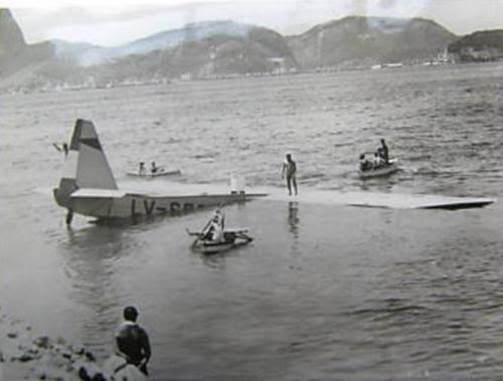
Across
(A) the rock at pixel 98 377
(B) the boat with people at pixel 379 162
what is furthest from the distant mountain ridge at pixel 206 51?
(A) the rock at pixel 98 377

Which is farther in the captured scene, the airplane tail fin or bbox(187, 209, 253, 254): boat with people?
bbox(187, 209, 253, 254): boat with people

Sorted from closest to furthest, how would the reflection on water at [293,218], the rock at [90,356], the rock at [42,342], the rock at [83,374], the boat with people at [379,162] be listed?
the rock at [83,374]
the rock at [90,356]
the rock at [42,342]
the boat with people at [379,162]
the reflection on water at [293,218]

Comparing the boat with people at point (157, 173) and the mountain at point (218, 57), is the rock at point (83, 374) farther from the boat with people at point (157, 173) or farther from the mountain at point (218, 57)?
the mountain at point (218, 57)

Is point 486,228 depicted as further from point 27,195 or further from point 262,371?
point 27,195

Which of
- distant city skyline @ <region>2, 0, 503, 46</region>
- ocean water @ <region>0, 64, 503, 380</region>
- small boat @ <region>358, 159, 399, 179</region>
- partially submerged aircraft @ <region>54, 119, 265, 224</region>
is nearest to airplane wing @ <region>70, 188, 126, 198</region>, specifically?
partially submerged aircraft @ <region>54, 119, 265, 224</region>

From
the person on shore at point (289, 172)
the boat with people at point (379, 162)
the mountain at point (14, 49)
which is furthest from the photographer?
the person on shore at point (289, 172)

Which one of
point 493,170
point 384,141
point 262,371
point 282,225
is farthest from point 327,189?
point 262,371

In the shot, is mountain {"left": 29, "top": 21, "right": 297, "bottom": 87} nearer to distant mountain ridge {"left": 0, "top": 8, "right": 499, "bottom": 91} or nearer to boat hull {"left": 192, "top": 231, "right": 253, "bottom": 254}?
distant mountain ridge {"left": 0, "top": 8, "right": 499, "bottom": 91}
